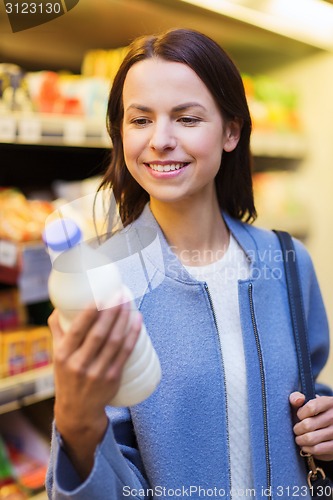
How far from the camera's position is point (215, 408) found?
74cm

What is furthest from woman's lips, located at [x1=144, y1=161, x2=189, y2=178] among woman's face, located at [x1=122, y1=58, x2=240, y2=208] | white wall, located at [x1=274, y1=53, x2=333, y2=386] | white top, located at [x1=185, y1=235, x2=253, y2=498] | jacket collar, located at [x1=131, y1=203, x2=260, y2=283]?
white wall, located at [x1=274, y1=53, x2=333, y2=386]

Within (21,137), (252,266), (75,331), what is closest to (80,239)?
(75,331)

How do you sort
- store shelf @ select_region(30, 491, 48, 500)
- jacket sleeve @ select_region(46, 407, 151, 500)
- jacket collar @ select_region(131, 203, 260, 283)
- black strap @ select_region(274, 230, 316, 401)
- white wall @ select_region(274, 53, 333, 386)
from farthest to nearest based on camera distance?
white wall @ select_region(274, 53, 333, 386) < store shelf @ select_region(30, 491, 48, 500) < black strap @ select_region(274, 230, 316, 401) < jacket collar @ select_region(131, 203, 260, 283) < jacket sleeve @ select_region(46, 407, 151, 500)

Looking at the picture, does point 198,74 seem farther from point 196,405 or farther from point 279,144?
point 279,144

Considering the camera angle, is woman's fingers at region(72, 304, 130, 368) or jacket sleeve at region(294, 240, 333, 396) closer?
woman's fingers at region(72, 304, 130, 368)

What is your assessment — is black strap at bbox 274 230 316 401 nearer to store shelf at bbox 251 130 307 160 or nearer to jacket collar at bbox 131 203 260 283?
jacket collar at bbox 131 203 260 283

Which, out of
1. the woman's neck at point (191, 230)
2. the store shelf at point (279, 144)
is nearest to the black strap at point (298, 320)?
the woman's neck at point (191, 230)

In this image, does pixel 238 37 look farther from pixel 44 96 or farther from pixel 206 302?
pixel 206 302

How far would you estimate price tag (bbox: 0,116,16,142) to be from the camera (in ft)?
3.96

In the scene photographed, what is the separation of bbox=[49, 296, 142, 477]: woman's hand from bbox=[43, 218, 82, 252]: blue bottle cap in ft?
0.19

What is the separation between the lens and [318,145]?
210cm

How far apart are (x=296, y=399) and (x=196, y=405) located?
0.17 meters

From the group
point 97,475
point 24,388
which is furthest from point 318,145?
point 97,475

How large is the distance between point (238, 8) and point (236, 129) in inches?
28.4
